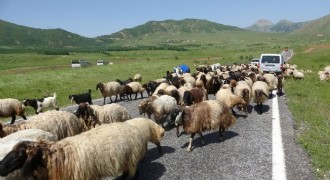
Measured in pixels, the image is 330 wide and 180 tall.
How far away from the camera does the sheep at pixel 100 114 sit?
452 inches

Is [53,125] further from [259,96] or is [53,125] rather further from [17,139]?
[259,96]

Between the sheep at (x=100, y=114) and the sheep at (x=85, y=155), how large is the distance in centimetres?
356

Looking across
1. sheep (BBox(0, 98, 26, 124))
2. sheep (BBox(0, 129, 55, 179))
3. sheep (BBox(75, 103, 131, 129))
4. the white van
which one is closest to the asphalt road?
sheep (BBox(75, 103, 131, 129))

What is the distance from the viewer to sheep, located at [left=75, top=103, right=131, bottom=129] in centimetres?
1149

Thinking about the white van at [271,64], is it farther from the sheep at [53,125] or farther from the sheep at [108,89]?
the sheep at [53,125]

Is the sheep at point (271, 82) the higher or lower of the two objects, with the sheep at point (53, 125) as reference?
lower

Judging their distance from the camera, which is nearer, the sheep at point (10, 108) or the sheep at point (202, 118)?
the sheep at point (202, 118)

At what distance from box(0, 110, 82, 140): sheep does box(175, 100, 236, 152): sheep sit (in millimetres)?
3314

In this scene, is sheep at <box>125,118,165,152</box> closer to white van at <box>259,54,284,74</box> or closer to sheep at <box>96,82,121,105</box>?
sheep at <box>96,82,121,105</box>

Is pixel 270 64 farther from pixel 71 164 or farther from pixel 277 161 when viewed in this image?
pixel 71 164

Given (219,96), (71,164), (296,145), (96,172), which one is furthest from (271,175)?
(219,96)

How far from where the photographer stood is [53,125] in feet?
32.3

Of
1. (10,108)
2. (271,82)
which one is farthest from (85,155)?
(271,82)

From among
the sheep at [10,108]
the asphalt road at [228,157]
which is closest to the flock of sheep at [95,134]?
the sheep at [10,108]
